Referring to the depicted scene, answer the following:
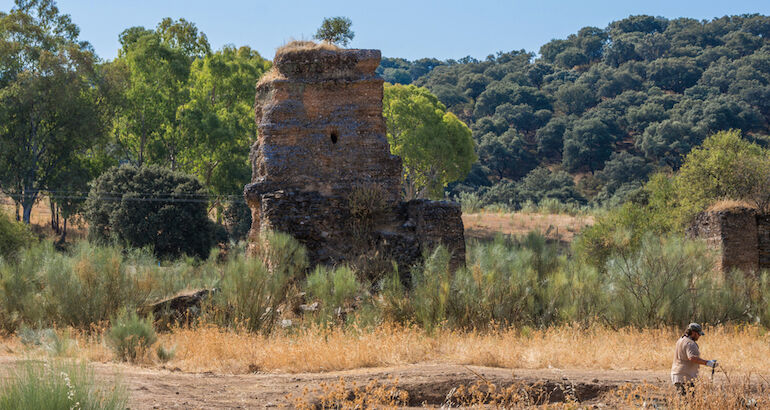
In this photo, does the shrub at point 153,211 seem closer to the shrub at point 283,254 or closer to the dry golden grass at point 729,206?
the shrub at point 283,254

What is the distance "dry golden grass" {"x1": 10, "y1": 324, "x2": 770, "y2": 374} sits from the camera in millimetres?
9547

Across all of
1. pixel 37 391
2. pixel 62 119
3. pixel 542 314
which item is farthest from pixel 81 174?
pixel 37 391

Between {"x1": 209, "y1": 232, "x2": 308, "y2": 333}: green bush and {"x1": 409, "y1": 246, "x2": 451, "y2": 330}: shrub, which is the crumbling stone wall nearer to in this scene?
{"x1": 409, "y1": 246, "x2": 451, "y2": 330}: shrub

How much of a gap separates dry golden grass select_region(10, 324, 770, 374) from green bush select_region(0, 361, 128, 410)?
3.59m

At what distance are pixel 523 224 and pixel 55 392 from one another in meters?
36.6

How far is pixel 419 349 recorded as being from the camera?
9.97 meters

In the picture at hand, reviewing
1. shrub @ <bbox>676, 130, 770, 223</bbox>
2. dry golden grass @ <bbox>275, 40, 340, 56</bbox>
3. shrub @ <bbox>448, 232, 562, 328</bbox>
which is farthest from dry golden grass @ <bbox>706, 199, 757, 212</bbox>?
dry golden grass @ <bbox>275, 40, 340, 56</bbox>

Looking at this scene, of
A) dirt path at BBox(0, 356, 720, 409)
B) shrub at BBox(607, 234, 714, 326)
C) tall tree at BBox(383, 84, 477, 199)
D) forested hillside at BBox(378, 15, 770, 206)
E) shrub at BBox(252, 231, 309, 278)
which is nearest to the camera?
dirt path at BBox(0, 356, 720, 409)

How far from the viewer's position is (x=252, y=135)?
37.2 metres

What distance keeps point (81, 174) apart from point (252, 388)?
28867mm

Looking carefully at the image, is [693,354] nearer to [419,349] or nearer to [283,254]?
[419,349]

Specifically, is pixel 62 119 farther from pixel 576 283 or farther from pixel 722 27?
pixel 722 27

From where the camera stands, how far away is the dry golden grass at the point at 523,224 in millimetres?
37844

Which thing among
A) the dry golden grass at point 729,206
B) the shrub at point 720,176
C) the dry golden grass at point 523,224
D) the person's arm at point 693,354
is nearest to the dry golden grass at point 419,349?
the person's arm at point 693,354
